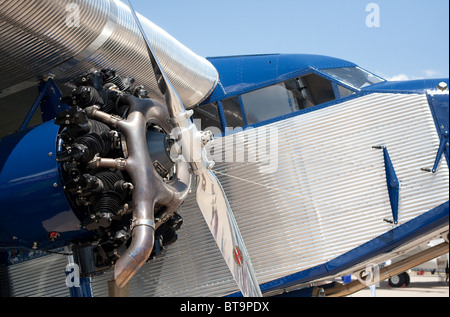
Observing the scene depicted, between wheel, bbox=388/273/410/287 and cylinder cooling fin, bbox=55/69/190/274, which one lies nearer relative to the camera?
cylinder cooling fin, bbox=55/69/190/274

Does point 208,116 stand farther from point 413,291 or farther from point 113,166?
point 413,291

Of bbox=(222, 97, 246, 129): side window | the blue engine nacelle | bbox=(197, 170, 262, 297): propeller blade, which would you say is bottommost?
bbox=(197, 170, 262, 297): propeller blade

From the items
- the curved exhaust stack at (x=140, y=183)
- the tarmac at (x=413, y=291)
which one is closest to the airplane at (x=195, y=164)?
the curved exhaust stack at (x=140, y=183)

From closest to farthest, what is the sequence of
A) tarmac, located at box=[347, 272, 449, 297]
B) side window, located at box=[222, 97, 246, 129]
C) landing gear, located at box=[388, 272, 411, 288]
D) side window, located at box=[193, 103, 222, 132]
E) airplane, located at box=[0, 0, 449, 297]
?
airplane, located at box=[0, 0, 449, 297] → side window, located at box=[222, 97, 246, 129] → side window, located at box=[193, 103, 222, 132] → tarmac, located at box=[347, 272, 449, 297] → landing gear, located at box=[388, 272, 411, 288]

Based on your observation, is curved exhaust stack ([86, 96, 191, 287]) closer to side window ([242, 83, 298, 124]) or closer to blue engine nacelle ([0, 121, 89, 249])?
blue engine nacelle ([0, 121, 89, 249])

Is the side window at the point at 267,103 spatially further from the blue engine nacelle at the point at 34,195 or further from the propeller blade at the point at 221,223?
the blue engine nacelle at the point at 34,195

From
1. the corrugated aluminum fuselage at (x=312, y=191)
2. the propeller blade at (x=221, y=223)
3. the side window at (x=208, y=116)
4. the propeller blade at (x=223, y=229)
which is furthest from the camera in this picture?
the side window at (x=208, y=116)

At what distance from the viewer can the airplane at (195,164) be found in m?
4.92

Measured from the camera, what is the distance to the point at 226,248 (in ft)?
18.7

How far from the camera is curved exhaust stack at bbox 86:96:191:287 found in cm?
444

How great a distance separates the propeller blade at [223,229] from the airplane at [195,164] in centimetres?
2

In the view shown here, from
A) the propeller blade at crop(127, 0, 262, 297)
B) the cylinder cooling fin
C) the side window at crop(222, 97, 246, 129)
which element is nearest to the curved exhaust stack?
the cylinder cooling fin

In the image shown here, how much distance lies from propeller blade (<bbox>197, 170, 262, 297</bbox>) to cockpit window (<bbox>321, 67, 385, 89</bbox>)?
246cm

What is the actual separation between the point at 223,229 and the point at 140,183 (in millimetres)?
1320
